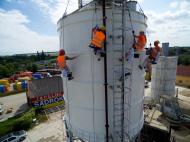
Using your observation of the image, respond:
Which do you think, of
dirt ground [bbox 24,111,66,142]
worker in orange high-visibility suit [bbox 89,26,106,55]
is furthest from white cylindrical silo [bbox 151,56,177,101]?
worker in orange high-visibility suit [bbox 89,26,106,55]

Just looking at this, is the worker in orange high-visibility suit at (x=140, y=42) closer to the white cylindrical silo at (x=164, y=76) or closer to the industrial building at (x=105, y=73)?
the industrial building at (x=105, y=73)

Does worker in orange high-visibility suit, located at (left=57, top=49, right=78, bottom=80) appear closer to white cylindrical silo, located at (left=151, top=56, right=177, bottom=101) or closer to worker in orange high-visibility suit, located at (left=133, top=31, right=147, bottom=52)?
worker in orange high-visibility suit, located at (left=133, top=31, right=147, bottom=52)

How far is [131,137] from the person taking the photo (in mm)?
7758

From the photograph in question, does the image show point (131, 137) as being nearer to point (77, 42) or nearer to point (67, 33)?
point (77, 42)

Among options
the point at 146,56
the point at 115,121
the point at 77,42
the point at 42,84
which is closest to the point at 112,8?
the point at 77,42

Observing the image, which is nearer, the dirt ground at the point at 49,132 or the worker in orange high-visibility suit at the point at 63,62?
the worker in orange high-visibility suit at the point at 63,62

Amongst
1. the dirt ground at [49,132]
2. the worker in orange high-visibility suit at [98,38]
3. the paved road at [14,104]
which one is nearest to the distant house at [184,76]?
the dirt ground at [49,132]

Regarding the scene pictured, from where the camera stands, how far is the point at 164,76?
20859 mm

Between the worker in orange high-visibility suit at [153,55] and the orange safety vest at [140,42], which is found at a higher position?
the orange safety vest at [140,42]

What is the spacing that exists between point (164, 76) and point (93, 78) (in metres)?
16.7

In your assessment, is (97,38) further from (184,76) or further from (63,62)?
(184,76)

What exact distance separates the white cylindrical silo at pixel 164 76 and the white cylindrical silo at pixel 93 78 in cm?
1430

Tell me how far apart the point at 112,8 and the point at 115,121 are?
4.73 meters

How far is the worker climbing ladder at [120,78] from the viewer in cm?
652
